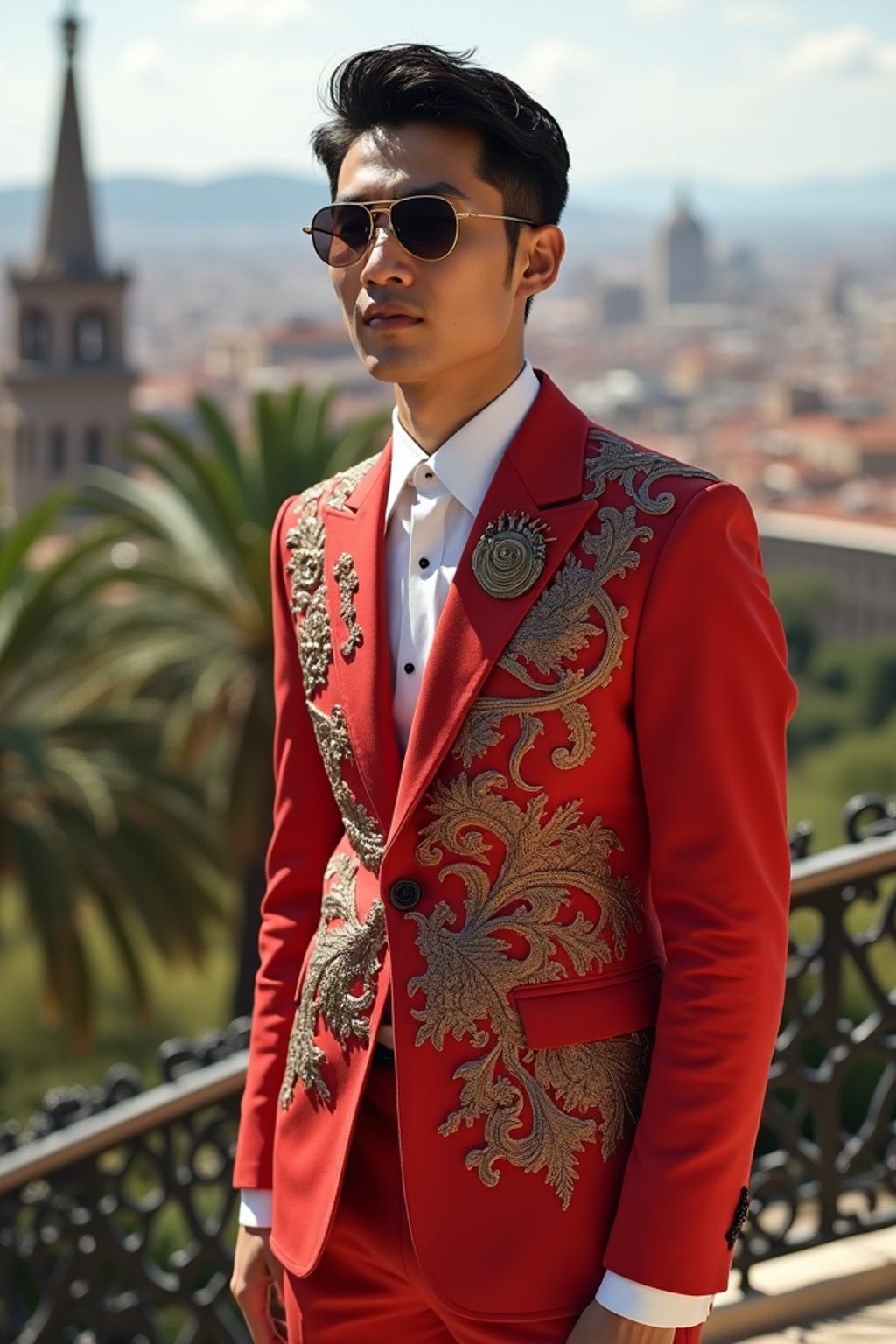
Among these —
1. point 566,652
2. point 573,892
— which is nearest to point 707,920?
point 573,892

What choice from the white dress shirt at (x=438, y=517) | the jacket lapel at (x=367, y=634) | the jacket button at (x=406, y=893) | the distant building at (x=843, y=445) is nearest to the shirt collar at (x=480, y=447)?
the white dress shirt at (x=438, y=517)

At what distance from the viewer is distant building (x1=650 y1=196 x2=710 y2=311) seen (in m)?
170

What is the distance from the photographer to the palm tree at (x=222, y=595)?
494 inches

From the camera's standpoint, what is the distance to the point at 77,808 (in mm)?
10883

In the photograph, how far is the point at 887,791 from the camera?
29031mm

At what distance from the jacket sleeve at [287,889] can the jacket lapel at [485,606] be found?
12.1 inches

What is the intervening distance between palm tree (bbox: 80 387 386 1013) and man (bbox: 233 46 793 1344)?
1038 centimetres

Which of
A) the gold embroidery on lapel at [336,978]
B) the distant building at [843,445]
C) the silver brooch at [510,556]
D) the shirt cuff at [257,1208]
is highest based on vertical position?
the silver brooch at [510,556]

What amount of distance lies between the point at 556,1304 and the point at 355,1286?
0.23 meters

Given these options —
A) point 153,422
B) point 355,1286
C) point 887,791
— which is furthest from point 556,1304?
point 887,791

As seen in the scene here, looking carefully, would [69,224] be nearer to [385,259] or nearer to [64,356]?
[64,356]

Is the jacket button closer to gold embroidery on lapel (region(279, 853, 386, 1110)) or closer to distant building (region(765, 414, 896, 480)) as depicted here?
gold embroidery on lapel (region(279, 853, 386, 1110))

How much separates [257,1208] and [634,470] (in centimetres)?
93

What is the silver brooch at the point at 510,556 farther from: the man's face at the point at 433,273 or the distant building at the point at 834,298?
the distant building at the point at 834,298
